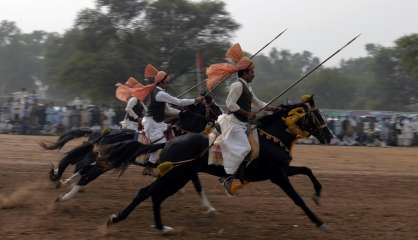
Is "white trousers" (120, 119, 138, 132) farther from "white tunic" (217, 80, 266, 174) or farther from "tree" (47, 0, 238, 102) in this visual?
"tree" (47, 0, 238, 102)

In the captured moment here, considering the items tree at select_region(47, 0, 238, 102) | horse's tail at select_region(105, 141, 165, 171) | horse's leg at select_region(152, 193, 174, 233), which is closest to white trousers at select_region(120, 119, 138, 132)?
horse's tail at select_region(105, 141, 165, 171)

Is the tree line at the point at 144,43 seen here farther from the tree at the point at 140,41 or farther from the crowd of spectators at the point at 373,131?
the crowd of spectators at the point at 373,131

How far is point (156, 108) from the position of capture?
35.4ft

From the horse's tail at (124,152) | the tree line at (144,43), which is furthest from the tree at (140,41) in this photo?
the horse's tail at (124,152)

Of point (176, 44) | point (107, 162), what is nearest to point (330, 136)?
point (107, 162)

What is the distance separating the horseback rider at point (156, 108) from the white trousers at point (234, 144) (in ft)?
5.46

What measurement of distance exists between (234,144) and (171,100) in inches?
78.3

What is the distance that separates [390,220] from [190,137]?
3.59m

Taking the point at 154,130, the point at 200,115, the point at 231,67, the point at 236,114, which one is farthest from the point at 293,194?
the point at 154,130

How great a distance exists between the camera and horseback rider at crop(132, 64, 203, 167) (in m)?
10.4

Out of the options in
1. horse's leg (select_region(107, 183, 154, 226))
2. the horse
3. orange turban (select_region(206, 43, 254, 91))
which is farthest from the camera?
the horse

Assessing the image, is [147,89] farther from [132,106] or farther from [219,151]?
[219,151]

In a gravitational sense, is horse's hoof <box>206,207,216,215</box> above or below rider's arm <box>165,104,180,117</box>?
below

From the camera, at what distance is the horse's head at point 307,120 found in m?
8.98
